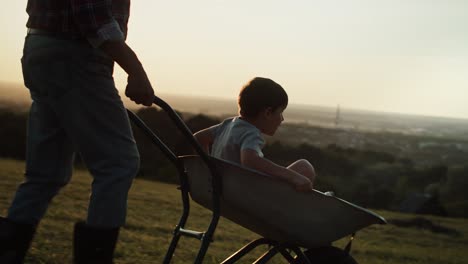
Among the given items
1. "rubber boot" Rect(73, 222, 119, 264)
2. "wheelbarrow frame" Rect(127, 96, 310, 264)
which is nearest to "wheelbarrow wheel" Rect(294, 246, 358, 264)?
"wheelbarrow frame" Rect(127, 96, 310, 264)

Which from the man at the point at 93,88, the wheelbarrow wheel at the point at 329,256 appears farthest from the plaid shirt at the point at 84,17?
the wheelbarrow wheel at the point at 329,256

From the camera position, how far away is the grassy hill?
459 centimetres

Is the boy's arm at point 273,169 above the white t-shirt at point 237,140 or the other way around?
the other way around

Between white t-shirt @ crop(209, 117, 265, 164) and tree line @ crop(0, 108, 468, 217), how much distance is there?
8.80 metres

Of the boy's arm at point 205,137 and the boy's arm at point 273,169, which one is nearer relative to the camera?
the boy's arm at point 273,169

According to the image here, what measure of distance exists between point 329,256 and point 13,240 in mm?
1082

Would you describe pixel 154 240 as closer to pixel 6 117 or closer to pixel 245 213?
pixel 245 213

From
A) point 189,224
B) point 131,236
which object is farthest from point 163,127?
point 131,236

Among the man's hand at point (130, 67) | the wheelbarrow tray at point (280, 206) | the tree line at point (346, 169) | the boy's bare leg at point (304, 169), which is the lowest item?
the tree line at point (346, 169)

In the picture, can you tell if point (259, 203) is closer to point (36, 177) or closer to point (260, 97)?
point (260, 97)

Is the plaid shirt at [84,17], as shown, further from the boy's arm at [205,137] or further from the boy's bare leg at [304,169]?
the boy's bare leg at [304,169]

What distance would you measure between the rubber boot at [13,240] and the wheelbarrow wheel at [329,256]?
0.93 m

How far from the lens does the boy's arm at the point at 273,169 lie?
2.18 meters

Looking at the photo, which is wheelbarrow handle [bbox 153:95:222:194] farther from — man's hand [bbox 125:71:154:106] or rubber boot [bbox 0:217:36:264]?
rubber boot [bbox 0:217:36:264]
